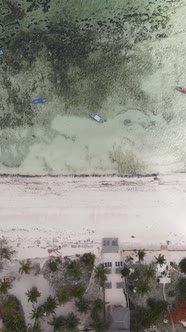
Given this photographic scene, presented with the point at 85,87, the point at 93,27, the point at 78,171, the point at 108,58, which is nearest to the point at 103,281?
the point at 78,171

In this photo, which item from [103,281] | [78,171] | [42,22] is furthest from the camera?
[42,22]

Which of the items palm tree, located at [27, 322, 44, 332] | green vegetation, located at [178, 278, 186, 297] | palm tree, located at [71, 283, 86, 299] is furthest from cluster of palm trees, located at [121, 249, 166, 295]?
palm tree, located at [27, 322, 44, 332]

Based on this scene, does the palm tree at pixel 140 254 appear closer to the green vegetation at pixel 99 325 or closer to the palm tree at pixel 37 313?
the green vegetation at pixel 99 325

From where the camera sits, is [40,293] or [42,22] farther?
[42,22]

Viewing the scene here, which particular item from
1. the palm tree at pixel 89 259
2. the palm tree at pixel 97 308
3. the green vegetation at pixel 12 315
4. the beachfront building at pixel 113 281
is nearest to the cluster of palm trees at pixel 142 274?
the beachfront building at pixel 113 281

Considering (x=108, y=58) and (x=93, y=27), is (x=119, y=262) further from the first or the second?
(x=93, y=27)

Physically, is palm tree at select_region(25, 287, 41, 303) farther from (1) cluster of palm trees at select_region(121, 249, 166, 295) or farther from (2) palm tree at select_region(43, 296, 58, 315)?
(1) cluster of palm trees at select_region(121, 249, 166, 295)
